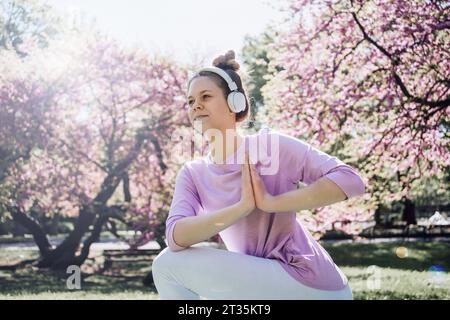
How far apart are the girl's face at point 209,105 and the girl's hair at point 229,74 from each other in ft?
0.07

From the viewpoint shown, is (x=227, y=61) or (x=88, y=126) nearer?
(x=227, y=61)

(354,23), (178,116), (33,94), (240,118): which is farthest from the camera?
(178,116)

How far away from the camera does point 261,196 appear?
2158 mm

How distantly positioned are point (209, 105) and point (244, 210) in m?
0.57

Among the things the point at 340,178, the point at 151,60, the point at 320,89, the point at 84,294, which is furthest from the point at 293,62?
the point at 151,60

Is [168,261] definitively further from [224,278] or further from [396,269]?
[396,269]

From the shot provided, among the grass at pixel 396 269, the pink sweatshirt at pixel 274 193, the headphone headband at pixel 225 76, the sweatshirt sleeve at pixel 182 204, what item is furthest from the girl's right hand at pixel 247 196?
the grass at pixel 396 269

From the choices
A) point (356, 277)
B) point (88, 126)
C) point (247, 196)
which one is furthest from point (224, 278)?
point (88, 126)

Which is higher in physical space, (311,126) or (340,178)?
(311,126)

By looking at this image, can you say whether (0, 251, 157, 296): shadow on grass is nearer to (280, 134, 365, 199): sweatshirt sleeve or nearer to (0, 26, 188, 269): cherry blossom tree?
(0, 26, 188, 269): cherry blossom tree

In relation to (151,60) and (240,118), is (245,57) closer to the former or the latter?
(151,60)

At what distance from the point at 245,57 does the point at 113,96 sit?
1318cm

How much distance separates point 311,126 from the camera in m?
8.07

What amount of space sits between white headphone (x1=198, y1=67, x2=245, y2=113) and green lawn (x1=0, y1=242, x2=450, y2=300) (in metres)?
6.81
